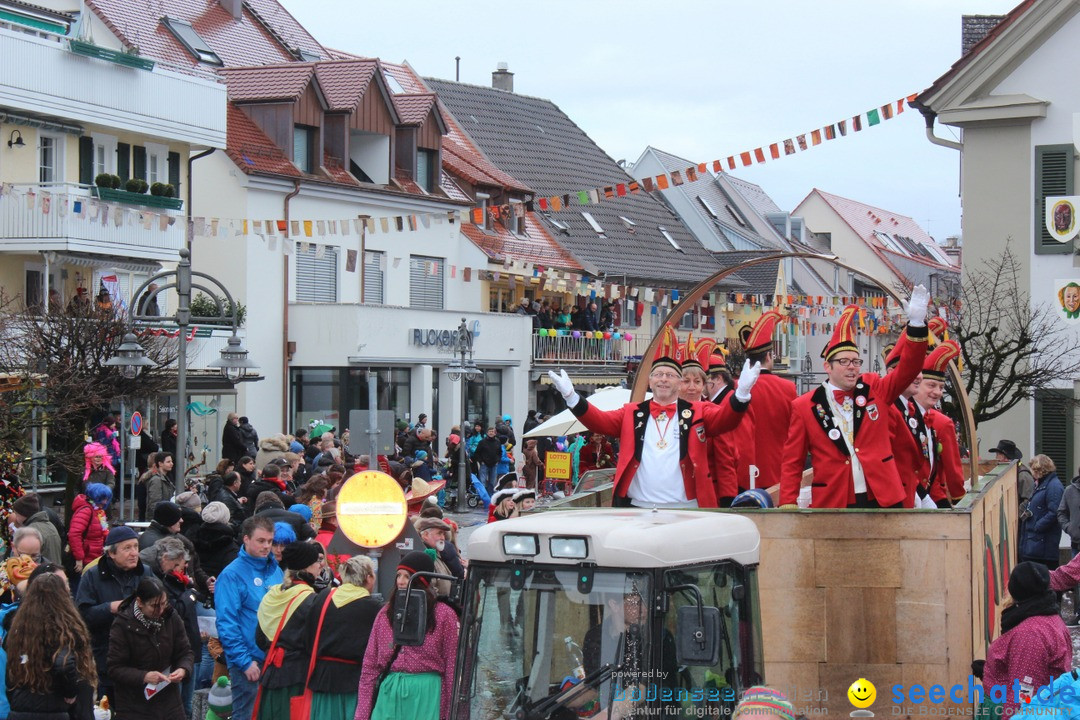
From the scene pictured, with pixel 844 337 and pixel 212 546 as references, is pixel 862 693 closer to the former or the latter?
pixel 844 337

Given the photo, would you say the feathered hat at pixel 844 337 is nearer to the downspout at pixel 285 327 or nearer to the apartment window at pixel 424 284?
the downspout at pixel 285 327

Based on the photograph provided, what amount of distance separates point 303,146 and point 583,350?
12.3 meters

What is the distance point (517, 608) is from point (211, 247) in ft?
91.3

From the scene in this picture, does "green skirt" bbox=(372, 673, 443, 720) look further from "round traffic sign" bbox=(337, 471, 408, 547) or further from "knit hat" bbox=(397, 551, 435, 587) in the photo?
"round traffic sign" bbox=(337, 471, 408, 547)

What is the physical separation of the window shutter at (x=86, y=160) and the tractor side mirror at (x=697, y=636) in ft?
81.9

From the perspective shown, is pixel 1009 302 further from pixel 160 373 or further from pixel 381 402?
pixel 381 402

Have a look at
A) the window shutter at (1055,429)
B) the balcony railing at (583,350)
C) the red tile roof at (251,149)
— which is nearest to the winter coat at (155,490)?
the window shutter at (1055,429)

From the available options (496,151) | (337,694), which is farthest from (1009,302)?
(496,151)

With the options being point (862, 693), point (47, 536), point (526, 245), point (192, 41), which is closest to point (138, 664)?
point (47, 536)

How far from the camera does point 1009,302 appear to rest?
24625mm

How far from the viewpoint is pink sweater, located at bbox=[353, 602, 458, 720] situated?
25.3 feet

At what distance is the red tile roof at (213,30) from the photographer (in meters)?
33.6

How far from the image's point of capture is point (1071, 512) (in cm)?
1576

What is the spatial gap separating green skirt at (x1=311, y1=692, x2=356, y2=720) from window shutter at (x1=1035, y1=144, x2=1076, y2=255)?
60.1 feet
